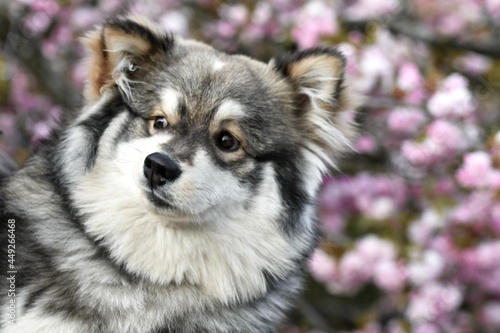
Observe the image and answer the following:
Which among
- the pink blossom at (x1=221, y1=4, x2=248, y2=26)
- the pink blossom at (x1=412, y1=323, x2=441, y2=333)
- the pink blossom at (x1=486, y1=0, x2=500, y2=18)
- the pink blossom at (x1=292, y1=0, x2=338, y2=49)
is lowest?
the pink blossom at (x1=412, y1=323, x2=441, y2=333)

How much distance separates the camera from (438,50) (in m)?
5.47

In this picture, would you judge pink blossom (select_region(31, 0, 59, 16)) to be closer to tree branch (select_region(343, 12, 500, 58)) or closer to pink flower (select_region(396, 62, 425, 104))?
tree branch (select_region(343, 12, 500, 58))

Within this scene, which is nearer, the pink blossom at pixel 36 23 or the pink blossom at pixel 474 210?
the pink blossom at pixel 474 210

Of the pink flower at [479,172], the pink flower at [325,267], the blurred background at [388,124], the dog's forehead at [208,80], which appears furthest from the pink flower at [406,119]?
the dog's forehead at [208,80]

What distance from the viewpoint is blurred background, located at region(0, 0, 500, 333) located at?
448cm

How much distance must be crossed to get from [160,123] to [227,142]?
279mm

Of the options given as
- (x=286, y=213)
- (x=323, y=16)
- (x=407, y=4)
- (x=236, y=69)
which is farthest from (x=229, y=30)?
(x=286, y=213)

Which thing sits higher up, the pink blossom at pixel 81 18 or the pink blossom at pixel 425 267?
the pink blossom at pixel 81 18

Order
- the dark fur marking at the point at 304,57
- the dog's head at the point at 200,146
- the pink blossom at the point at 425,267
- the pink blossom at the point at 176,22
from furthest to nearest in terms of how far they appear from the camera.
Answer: the pink blossom at the point at 176,22 → the pink blossom at the point at 425,267 → the dark fur marking at the point at 304,57 → the dog's head at the point at 200,146

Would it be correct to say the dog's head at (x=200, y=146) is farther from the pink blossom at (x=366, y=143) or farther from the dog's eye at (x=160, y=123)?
the pink blossom at (x=366, y=143)

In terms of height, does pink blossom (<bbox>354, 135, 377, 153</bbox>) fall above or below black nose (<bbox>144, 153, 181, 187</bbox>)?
above

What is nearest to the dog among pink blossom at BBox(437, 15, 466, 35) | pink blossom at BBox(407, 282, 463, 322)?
pink blossom at BBox(407, 282, 463, 322)

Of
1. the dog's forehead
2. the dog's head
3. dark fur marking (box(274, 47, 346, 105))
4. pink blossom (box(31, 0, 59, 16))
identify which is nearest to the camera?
the dog's head

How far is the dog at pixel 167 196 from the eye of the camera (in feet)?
8.76
